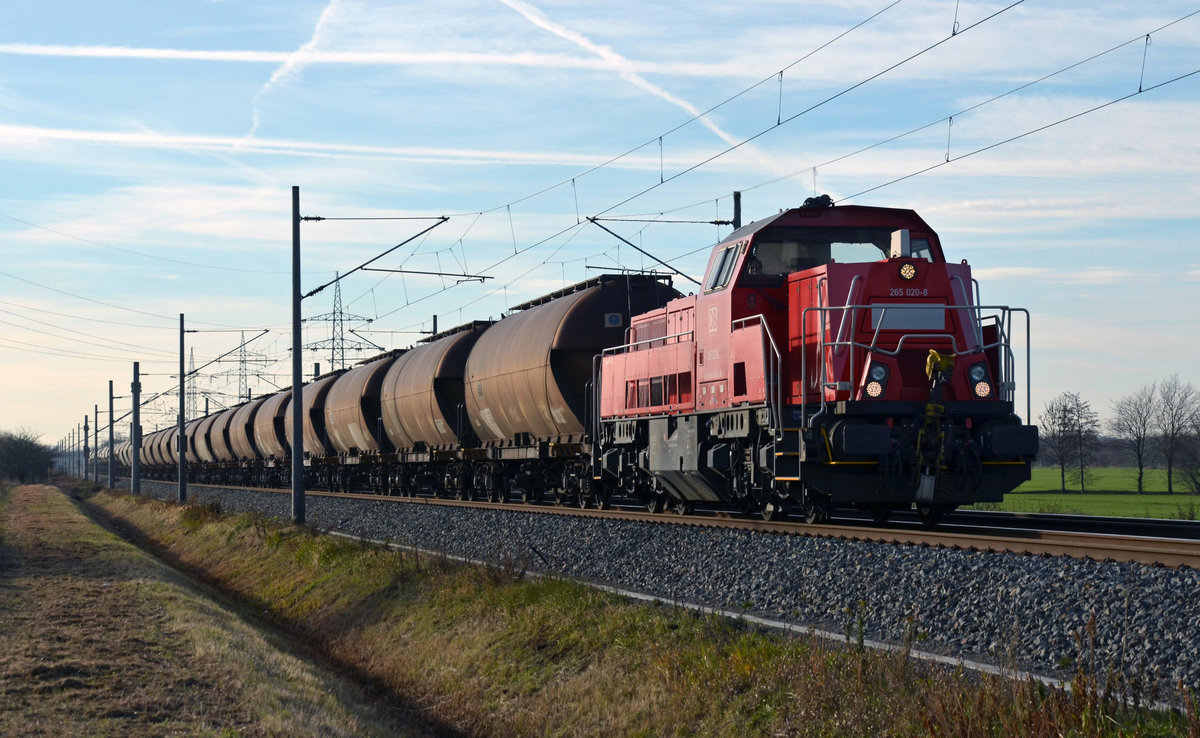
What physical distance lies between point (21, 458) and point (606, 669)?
126131mm

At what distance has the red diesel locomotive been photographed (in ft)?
43.5

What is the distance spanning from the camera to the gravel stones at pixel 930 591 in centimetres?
764

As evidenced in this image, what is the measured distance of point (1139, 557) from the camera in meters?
10.0

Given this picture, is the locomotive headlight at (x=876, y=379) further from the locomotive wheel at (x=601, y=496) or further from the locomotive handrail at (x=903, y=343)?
the locomotive wheel at (x=601, y=496)

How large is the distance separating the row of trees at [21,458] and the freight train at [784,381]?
107 metres

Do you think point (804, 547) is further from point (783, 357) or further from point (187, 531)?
point (187, 531)

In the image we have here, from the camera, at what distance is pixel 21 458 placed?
119m

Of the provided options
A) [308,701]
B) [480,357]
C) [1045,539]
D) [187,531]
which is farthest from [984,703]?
[187,531]

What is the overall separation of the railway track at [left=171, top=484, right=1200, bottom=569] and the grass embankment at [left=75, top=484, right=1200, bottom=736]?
325 centimetres

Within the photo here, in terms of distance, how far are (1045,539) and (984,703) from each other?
22.3 feet

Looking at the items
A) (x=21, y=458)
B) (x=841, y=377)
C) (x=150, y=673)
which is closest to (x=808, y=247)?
(x=841, y=377)

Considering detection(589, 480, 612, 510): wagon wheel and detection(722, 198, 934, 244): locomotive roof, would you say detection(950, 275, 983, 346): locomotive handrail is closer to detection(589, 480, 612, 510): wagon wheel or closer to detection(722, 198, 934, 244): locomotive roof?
detection(722, 198, 934, 244): locomotive roof

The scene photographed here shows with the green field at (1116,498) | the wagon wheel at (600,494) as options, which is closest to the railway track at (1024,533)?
the wagon wheel at (600,494)

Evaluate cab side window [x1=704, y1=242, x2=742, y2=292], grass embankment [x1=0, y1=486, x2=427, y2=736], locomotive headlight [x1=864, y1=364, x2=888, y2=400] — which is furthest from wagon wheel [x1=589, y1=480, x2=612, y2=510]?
locomotive headlight [x1=864, y1=364, x2=888, y2=400]
